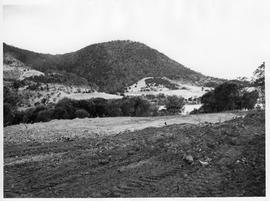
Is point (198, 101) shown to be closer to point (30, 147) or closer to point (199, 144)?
point (199, 144)

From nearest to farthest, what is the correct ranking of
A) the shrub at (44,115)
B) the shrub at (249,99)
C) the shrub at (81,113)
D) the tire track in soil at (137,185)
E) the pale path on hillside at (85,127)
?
the tire track in soil at (137,185) < the pale path on hillside at (85,127) < the shrub at (249,99) < the shrub at (44,115) < the shrub at (81,113)

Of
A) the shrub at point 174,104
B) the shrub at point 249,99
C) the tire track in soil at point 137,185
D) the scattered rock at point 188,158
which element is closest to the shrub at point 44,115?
the shrub at point 174,104

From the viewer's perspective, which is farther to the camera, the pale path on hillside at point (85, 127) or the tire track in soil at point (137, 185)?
the pale path on hillside at point (85, 127)

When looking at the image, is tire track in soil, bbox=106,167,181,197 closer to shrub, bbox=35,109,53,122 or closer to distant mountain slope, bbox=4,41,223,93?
distant mountain slope, bbox=4,41,223,93

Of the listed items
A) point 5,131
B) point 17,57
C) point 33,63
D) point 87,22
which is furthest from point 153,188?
point 33,63

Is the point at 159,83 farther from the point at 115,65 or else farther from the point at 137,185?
the point at 137,185

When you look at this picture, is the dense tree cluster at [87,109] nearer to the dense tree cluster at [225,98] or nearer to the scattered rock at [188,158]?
the dense tree cluster at [225,98]

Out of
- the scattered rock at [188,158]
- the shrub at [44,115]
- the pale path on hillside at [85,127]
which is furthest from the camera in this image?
the shrub at [44,115]
